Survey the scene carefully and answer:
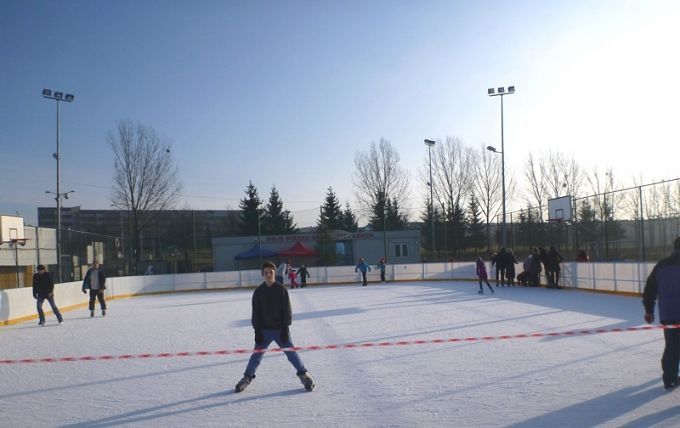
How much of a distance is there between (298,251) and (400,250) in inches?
303

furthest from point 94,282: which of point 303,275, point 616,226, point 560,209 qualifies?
point 560,209

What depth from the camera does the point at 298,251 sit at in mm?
45188

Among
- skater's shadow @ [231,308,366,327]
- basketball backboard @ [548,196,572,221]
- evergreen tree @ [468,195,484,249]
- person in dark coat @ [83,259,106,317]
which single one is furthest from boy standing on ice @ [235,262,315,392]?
evergreen tree @ [468,195,484,249]

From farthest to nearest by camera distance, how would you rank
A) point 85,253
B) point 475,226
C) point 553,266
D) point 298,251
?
1. point 475,226
2. point 298,251
3. point 85,253
4. point 553,266

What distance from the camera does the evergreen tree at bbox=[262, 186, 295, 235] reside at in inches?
2379

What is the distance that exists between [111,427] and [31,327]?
11101 millimetres

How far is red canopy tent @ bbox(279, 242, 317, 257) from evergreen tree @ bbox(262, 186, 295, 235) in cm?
1432

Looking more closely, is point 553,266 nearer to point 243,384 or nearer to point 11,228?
point 243,384

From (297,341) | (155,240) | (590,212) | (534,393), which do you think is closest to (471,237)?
(155,240)

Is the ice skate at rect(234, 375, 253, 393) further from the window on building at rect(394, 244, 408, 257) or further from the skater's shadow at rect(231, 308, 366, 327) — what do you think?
the window on building at rect(394, 244, 408, 257)

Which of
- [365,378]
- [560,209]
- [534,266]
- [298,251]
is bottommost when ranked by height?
[365,378]

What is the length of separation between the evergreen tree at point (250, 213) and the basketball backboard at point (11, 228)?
38765 mm

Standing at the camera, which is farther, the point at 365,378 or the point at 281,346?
the point at 365,378

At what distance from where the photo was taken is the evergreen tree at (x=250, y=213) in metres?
59.0
